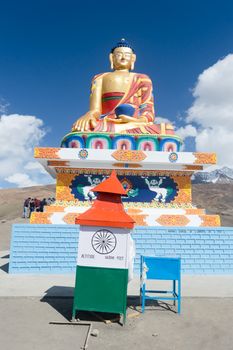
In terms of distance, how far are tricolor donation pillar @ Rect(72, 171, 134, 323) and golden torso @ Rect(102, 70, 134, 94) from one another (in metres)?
9.44

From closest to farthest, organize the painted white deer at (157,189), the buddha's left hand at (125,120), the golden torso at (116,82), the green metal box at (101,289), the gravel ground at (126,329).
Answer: the gravel ground at (126,329), the green metal box at (101,289), the painted white deer at (157,189), the buddha's left hand at (125,120), the golden torso at (116,82)

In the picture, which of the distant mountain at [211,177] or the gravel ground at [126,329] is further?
the distant mountain at [211,177]

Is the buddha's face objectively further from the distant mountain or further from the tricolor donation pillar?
the distant mountain

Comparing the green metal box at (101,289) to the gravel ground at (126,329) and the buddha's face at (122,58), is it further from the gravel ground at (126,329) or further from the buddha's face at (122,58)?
the buddha's face at (122,58)

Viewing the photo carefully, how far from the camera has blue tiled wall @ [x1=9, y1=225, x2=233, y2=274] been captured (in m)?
8.71

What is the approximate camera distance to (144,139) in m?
11.4

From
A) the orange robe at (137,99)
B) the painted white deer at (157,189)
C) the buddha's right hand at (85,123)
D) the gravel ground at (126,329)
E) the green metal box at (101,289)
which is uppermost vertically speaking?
the orange robe at (137,99)

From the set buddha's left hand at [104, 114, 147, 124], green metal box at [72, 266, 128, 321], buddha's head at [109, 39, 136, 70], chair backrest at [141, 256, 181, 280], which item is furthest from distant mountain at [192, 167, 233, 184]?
green metal box at [72, 266, 128, 321]

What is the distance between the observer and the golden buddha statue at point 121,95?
12789 millimetres

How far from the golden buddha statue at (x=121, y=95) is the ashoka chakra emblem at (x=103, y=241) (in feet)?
25.3

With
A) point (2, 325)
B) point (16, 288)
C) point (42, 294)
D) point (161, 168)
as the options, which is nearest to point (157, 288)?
point (42, 294)

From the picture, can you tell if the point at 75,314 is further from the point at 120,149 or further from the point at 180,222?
the point at 120,149

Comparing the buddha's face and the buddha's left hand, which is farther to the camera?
the buddha's face

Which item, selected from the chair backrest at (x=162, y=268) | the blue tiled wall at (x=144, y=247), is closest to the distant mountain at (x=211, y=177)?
the blue tiled wall at (x=144, y=247)
